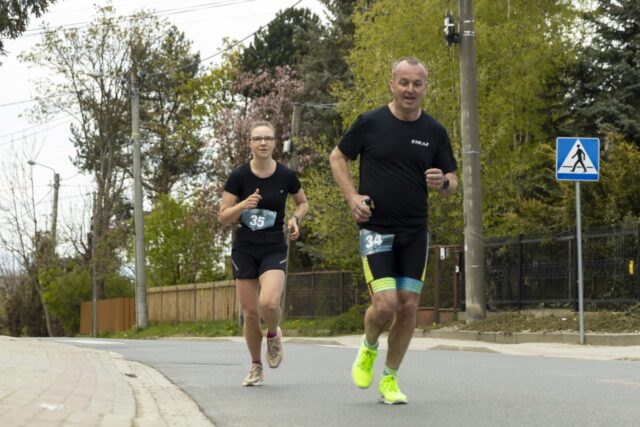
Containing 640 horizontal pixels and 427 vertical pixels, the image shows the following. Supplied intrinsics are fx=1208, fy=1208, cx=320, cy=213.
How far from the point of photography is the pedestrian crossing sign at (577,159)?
17562mm

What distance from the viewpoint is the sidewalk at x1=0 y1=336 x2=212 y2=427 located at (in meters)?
6.49

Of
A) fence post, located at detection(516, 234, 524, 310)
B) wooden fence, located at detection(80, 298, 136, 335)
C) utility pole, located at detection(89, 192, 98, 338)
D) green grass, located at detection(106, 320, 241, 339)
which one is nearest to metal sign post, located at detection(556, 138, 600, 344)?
fence post, located at detection(516, 234, 524, 310)

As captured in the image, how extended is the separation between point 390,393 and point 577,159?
10.9 metres


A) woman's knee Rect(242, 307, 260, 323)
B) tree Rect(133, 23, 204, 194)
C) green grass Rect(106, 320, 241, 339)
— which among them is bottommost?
green grass Rect(106, 320, 241, 339)

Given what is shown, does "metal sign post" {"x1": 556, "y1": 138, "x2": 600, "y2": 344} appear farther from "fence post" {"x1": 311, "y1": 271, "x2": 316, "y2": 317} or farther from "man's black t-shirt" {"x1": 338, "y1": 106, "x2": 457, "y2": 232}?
"fence post" {"x1": 311, "y1": 271, "x2": 316, "y2": 317}

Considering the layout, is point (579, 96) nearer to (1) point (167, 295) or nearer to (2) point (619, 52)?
(2) point (619, 52)

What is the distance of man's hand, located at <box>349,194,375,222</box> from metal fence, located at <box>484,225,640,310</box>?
40.2ft

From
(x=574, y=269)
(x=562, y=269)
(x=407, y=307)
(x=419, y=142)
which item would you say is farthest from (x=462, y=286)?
(x=419, y=142)

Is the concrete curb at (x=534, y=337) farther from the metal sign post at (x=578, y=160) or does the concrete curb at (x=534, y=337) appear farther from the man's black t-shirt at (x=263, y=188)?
the man's black t-shirt at (x=263, y=188)

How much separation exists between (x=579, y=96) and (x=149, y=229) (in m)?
23.9

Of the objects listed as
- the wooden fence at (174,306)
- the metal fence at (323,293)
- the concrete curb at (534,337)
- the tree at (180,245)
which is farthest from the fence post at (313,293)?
the tree at (180,245)

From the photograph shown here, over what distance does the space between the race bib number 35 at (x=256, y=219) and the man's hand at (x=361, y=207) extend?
6.22ft

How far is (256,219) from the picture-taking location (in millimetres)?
9125

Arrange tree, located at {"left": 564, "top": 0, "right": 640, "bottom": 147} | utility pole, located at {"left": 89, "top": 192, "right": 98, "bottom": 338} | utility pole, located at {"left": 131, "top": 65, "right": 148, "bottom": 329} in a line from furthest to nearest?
utility pole, located at {"left": 89, "top": 192, "right": 98, "bottom": 338}, utility pole, located at {"left": 131, "top": 65, "right": 148, "bottom": 329}, tree, located at {"left": 564, "top": 0, "right": 640, "bottom": 147}
